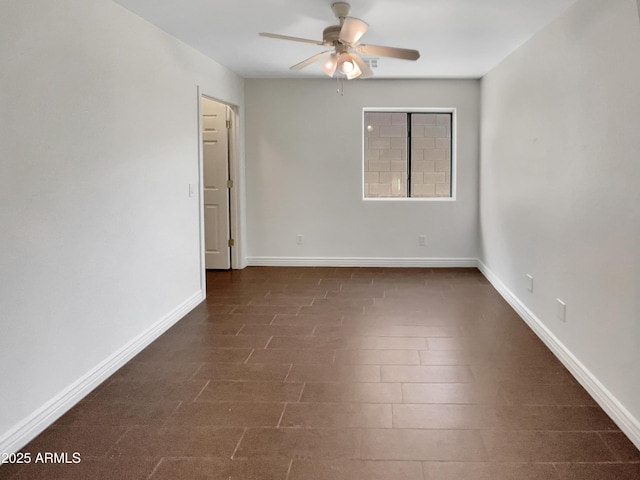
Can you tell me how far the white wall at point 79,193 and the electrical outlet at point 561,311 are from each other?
2.83 meters

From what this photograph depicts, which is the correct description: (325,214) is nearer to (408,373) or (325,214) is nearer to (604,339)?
(408,373)

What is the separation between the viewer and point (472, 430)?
2.37 metres

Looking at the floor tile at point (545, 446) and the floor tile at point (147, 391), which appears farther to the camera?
the floor tile at point (147, 391)

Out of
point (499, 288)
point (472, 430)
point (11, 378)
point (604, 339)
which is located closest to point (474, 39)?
point (499, 288)

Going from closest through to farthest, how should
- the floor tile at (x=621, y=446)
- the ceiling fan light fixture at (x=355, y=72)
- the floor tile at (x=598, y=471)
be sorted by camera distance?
1. the floor tile at (x=598, y=471)
2. the floor tile at (x=621, y=446)
3. the ceiling fan light fixture at (x=355, y=72)

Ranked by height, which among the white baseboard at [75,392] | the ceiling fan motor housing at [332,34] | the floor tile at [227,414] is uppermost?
the ceiling fan motor housing at [332,34]

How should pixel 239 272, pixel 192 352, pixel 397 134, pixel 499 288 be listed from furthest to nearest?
pixel 397 134 → pixel 239 272 → pixel 499 288 → pixel 192 352

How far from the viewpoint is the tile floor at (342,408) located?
6.88 ft

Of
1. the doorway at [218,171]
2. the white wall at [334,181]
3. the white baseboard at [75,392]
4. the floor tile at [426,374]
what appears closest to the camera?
the white baseboard at [75,392]

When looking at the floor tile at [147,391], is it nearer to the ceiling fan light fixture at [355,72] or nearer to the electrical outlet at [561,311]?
the electrical outlet at [561,311]

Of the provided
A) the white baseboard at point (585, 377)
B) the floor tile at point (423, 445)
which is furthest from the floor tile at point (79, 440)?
the white baseboard at point (585, 377)

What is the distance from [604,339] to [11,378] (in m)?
2.87

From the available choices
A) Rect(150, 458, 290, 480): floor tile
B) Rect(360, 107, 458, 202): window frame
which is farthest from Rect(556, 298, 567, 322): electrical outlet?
Rect(360, 107, 458, 202): window frame

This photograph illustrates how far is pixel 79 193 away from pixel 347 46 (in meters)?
2.10
